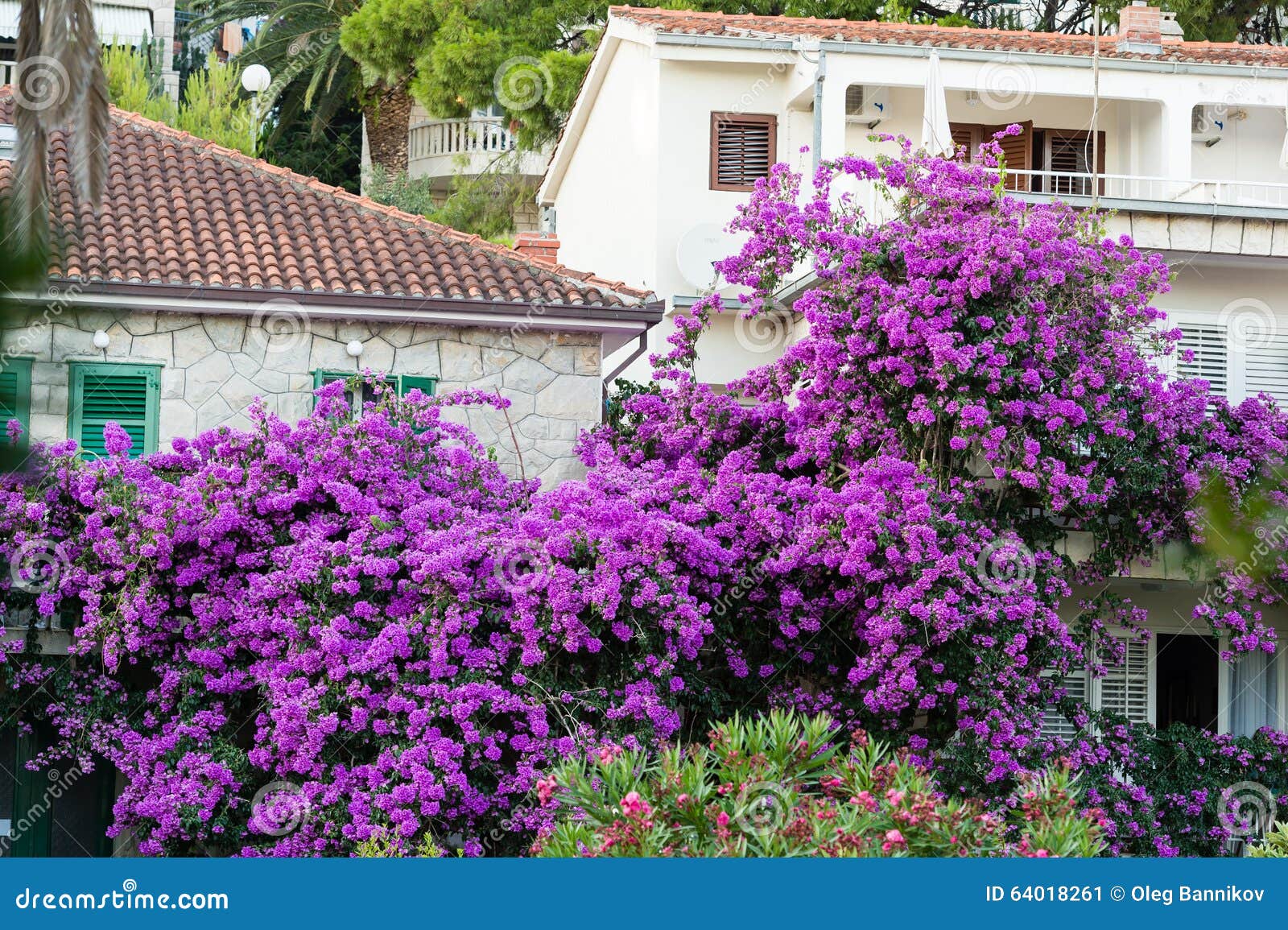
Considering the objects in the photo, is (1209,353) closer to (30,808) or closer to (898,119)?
(898,119)

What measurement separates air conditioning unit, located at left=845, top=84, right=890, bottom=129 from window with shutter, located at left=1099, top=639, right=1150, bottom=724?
8403 millimetres

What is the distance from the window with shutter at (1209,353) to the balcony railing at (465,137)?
2030cm

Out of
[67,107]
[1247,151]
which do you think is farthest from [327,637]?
[1247,151]

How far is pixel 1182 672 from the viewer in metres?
19.0

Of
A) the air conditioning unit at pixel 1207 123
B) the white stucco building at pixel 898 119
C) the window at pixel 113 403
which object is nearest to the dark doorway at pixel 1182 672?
the white stucco building at pixel 898 119

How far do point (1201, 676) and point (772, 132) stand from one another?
9672 mm

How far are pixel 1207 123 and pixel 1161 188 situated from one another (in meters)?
1.41

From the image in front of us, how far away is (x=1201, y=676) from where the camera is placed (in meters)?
19.0

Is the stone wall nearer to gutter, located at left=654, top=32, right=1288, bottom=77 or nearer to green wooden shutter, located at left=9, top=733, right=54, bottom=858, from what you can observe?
green wooden shutter, located at left=9, top=733, right=54, bottom=858

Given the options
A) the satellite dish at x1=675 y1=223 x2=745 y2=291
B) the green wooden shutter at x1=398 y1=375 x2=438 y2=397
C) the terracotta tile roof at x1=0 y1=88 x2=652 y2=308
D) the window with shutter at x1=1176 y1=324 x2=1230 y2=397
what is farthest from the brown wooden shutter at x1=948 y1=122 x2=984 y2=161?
the green wooden shutter at x1=398 y1=375 x2=438 y2=397

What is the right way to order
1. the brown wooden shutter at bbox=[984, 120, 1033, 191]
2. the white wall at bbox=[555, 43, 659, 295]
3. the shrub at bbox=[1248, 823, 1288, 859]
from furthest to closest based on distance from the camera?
1. the brown wooden shutter at bbox=[984, 120, 1033, 191]
2. the white wall at bbox=[555, 43, 659, 295]
3. the shrub at bbox=[1248, 823, 1288, 859]

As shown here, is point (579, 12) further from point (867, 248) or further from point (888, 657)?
point (888, 657)

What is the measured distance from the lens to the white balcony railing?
786 inches

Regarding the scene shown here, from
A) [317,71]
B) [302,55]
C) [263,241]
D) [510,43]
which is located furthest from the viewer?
[302,55]
